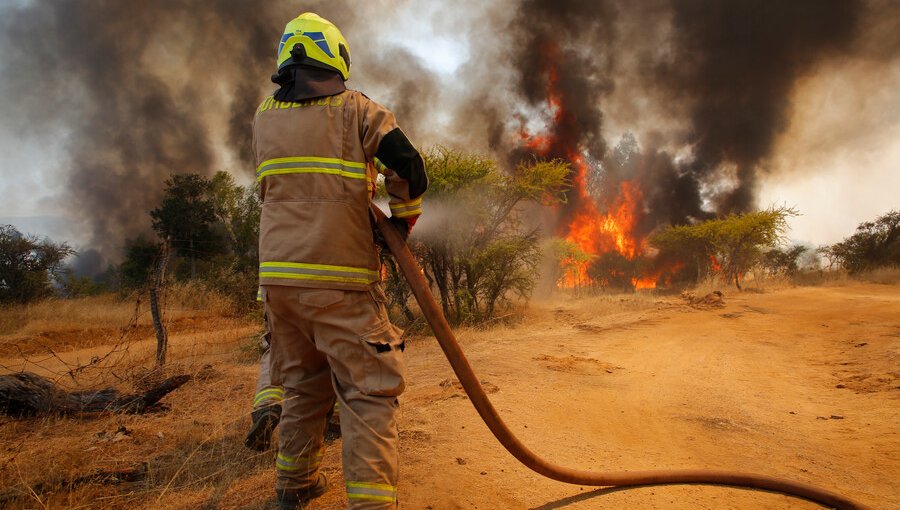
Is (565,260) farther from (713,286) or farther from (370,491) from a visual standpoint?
(370,491)

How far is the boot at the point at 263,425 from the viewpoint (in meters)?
2.70

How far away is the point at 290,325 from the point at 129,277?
18.6 m

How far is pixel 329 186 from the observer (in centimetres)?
224

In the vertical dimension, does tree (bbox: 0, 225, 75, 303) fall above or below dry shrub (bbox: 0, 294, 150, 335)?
above

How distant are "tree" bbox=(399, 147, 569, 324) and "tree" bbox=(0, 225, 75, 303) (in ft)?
35.3

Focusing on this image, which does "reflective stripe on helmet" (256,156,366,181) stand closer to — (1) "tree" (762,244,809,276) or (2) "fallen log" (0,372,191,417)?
(2) "fallen log" (0,372,191,417)

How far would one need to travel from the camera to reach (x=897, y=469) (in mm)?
2963

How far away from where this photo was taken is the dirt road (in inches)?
107

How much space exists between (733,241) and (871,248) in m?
7.65

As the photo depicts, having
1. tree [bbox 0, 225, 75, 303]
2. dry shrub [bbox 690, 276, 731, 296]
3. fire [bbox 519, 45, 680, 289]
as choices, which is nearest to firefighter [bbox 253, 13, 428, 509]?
tree [bbox 0, 225, 75, 303]

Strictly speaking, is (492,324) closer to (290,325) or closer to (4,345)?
(290,325)

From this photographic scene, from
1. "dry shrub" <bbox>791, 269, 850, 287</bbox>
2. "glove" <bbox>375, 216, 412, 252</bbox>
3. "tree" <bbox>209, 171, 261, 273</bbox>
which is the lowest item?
"dry shrub" <bbox>791, 269, 850, 287</bbox>

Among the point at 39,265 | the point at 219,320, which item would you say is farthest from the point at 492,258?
the point at 39,265

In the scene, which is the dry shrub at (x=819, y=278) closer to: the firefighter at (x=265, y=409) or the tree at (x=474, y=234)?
the tree at (x=474, y=234)
